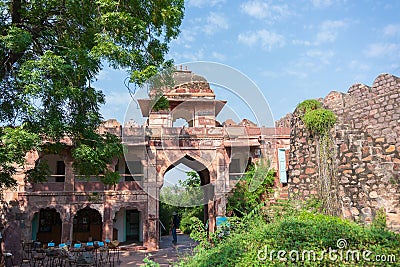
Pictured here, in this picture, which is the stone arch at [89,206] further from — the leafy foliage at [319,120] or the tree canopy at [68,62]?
the leafy foliage at [319,120]

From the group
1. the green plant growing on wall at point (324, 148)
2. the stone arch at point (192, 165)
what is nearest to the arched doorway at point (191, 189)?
the stone arch at point (192, 165)

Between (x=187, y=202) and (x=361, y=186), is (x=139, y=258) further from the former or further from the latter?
(x=361, y=186)

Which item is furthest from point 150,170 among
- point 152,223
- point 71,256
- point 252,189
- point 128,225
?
point 71,256

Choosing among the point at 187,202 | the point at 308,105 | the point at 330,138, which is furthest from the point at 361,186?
the point at 187,202

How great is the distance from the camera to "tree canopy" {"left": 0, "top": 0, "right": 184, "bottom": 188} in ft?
19.0

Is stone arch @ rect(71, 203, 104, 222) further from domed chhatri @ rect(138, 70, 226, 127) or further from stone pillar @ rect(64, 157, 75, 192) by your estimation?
domed chhatri @ rect(138, 70, 226, 127)

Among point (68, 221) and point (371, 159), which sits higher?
point (371, 159)

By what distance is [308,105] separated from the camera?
7.20 m

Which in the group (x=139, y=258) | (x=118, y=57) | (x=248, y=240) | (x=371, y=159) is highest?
(x=118, y=57)

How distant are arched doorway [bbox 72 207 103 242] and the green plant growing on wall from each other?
11.6m

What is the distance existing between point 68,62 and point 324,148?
18.4 ft

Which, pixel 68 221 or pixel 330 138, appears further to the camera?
pixel 68 221

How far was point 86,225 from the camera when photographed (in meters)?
15.2

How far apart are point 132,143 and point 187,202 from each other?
17.7 ft
